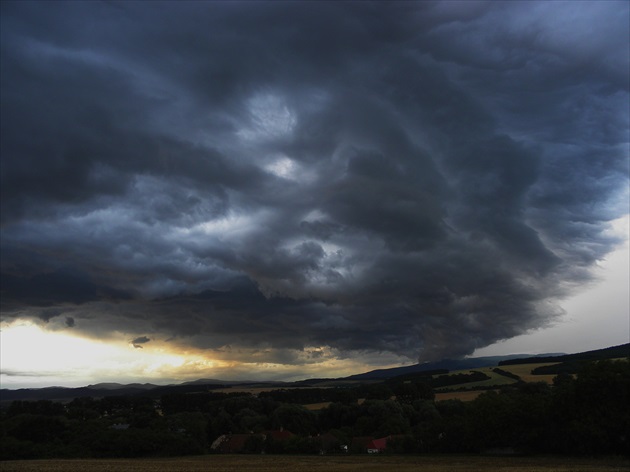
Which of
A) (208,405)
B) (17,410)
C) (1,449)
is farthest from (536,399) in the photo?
(17,410)

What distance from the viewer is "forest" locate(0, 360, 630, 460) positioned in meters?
71.6

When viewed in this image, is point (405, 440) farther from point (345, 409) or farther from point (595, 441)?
point (345, 409)

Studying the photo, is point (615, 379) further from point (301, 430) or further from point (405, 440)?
point (301, 430)

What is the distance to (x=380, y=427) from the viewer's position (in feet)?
410

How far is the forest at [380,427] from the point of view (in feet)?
235

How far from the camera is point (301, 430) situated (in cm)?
14075

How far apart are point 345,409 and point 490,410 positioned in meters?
64.8

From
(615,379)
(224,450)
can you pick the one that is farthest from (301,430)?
(615,379)

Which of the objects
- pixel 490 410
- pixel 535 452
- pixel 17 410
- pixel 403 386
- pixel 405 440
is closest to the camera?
pixel 535 452

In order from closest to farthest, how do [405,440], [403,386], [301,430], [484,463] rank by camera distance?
[484,463] < [405,440] < [301,430] < [403,386]

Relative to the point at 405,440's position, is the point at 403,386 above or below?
above

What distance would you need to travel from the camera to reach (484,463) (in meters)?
67.8

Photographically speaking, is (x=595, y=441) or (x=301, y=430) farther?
(x=301, y=430)

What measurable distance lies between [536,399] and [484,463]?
2025cm
